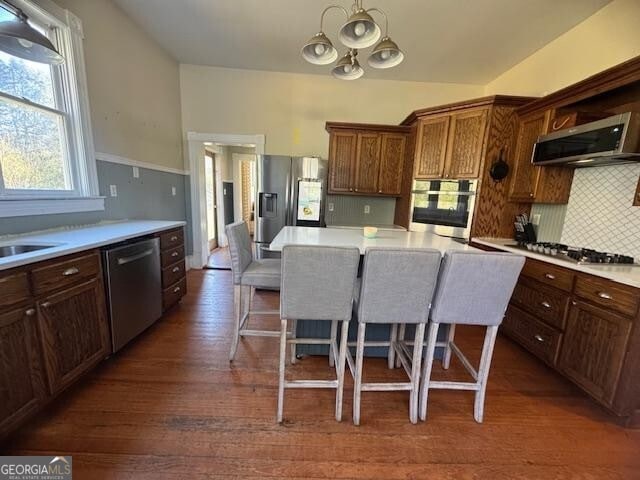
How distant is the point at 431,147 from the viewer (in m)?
3.22

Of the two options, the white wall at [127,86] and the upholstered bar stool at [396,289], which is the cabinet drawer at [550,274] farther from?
the white wall at [127,86]

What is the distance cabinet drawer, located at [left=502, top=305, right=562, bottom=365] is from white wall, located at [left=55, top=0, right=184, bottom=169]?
4.03 meters

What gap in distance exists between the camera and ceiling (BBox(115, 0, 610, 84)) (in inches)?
93.9

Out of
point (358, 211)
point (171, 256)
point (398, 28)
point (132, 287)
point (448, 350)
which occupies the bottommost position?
point (448, 350)

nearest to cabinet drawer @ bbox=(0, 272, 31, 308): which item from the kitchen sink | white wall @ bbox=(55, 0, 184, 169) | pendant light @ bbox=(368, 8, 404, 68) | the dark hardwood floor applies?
the kitchen sink

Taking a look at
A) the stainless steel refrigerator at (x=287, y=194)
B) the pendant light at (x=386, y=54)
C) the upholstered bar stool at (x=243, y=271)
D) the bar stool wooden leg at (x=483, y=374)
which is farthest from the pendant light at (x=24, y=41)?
the bar stool wooden leg at (x=483, y=374)

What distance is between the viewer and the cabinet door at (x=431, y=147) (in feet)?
10.2

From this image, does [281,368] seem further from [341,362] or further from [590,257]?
[590,257]

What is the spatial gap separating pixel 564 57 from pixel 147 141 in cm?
456

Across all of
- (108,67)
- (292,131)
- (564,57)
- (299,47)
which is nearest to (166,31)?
(108,67)

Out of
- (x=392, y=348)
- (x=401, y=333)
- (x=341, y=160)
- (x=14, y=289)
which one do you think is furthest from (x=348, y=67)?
(x=14, y=289)

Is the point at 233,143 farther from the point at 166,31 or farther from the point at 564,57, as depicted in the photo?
the point at 564,57

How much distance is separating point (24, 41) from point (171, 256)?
1.69m

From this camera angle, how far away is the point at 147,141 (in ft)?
10.4
